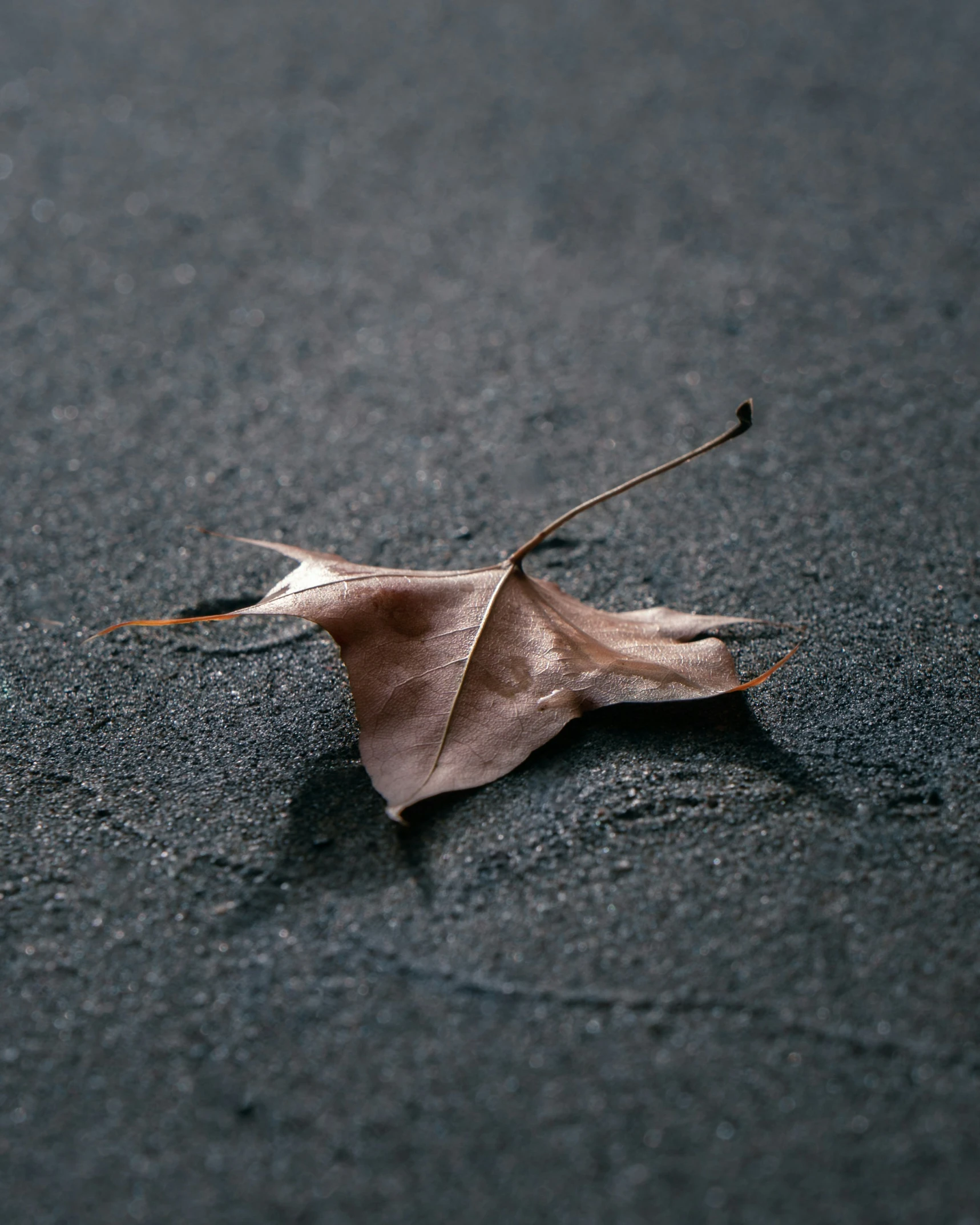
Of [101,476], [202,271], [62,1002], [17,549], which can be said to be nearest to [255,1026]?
[62,1002]

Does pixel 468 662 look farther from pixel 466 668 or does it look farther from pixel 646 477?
pixel 646 477

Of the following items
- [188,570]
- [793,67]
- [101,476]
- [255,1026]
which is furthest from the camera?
[793,67]

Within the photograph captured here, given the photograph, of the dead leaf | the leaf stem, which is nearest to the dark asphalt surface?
the dead leaf

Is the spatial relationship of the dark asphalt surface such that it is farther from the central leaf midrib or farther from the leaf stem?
the leaf stem

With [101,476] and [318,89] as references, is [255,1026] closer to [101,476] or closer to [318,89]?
[101,476]

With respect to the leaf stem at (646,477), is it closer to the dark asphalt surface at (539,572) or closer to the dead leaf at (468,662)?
the dead leaf at (468,662)

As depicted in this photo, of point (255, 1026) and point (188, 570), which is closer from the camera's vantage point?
point (255, 1026)

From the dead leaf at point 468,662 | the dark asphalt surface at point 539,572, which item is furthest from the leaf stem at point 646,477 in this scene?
the dark asphalt surface at point 539,572
